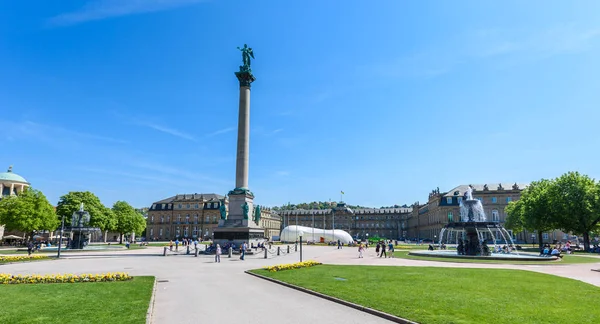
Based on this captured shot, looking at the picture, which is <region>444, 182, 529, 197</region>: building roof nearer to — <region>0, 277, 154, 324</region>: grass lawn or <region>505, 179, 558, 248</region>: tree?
<region>505, 179, 558, 248</region>: tree

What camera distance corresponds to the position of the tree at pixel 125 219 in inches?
3413

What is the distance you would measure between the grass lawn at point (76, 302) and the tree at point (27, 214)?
57.2 meters

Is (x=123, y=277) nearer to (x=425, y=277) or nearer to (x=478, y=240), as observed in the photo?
(x=425, y=277)

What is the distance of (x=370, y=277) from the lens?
2142cm

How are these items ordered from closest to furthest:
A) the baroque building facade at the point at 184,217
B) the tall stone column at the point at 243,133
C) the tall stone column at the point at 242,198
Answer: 1. the tall stone column at the point at 242,198
2. the tall stone column at the point at 243,133
3. the baroque building facade at the point at 184,217

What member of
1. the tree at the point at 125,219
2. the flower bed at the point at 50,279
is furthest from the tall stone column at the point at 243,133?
the tree at the point at 125,219

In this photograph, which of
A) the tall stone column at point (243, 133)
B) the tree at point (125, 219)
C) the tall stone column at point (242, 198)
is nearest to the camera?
the tall stone column at point (242, 198)

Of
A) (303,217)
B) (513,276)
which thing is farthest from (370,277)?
(303,217)

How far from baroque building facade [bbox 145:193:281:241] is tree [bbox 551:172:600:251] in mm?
99046

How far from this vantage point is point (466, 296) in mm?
14711

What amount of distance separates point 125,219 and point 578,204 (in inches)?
3560

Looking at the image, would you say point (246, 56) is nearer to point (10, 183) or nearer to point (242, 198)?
point (242, 198)

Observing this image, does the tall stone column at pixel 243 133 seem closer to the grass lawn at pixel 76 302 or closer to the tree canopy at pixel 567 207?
the grass lawn at pixel 76 302

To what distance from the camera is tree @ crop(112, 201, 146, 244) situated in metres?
86.7
